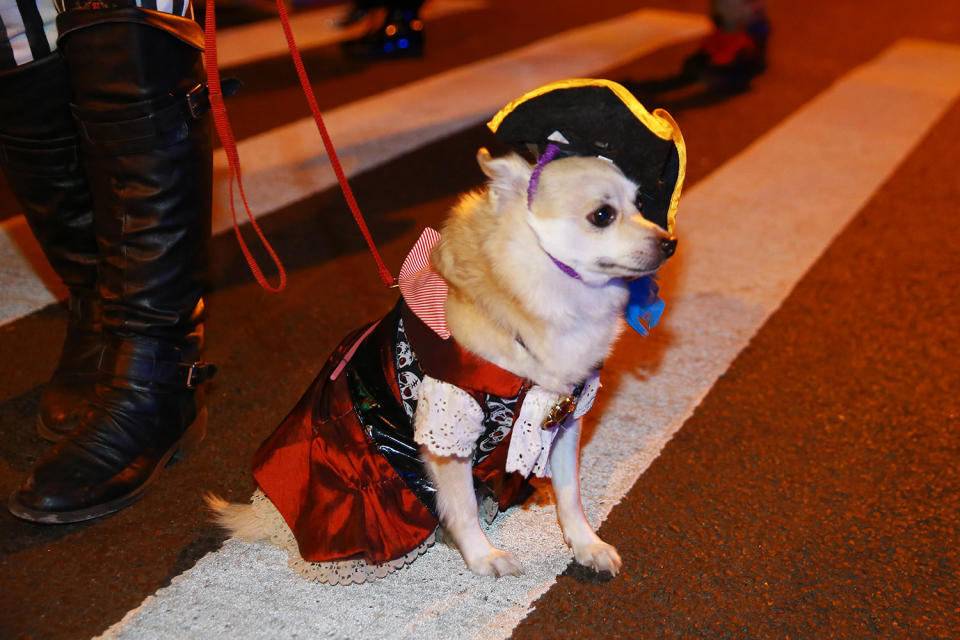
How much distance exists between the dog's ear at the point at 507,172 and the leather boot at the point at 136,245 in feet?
2.46

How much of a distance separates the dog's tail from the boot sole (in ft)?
0.72

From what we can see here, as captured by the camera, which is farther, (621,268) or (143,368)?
(143,368)

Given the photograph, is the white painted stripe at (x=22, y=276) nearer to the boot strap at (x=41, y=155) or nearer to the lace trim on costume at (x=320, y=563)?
the boot strap at (x=41, y=155)

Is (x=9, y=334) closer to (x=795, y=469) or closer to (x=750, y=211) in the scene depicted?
(x=795, y=469)

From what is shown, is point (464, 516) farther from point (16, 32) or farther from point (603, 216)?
point (16, 32)

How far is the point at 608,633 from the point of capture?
1707 mm

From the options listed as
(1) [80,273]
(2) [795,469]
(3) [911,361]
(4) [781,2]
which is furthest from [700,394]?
(4) [781,2]

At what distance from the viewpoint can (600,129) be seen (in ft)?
4.97

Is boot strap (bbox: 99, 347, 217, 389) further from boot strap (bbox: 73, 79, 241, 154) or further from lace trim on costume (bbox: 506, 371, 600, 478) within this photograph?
lace trim on costume (bbox: 506, 371, 600, 478)

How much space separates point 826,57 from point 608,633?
17.3 feet

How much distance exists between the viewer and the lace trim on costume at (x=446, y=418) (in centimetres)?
164

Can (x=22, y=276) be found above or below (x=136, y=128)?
below

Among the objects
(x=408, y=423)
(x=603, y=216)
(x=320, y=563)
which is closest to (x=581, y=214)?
(x=603, y=216)

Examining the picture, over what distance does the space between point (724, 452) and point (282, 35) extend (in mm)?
4793
